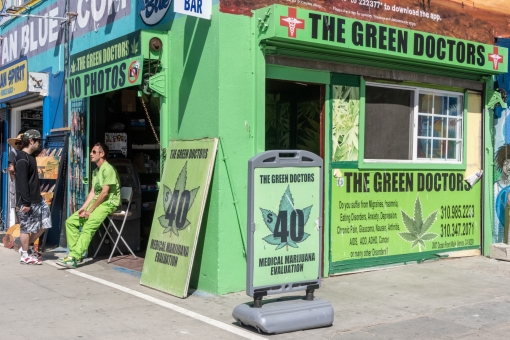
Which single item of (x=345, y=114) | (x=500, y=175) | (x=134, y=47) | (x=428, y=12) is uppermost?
(x=428, y=12)

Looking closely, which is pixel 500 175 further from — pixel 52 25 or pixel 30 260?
pixel 52 25

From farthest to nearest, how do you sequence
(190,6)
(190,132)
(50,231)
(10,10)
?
(10,10), (50,231), (190,132), (190,6)

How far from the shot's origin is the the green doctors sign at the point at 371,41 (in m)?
7.59

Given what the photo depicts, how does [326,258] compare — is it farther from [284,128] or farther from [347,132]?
[284,128]

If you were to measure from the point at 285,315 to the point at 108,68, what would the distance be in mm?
4232

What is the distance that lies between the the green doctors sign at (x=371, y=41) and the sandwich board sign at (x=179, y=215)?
1.60m

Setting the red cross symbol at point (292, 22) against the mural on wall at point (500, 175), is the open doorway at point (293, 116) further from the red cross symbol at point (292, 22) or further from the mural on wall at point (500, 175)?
the mural on wall at point (500, 175)

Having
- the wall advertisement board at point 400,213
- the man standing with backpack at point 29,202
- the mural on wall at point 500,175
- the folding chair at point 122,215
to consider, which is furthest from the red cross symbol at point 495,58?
the man standing with backpack at point 29,202

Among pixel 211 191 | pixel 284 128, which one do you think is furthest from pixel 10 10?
pixel 211 191

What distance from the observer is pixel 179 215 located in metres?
7.71

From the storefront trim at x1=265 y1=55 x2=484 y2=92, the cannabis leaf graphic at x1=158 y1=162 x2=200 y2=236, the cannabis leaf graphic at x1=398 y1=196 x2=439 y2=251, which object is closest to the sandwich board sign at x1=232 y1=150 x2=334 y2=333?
the cannabis leaf graphic at x1=158 y1=162 x2=200 y2=236

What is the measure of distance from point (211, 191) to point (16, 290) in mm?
2668

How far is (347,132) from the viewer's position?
873cm

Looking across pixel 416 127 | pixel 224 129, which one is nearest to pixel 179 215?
pixel 224 129
